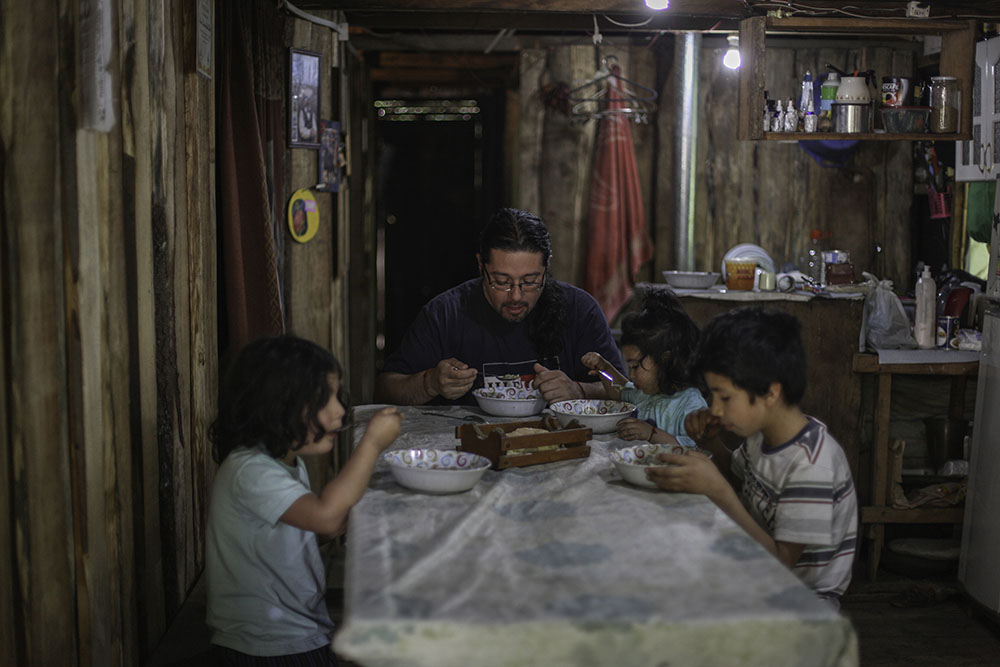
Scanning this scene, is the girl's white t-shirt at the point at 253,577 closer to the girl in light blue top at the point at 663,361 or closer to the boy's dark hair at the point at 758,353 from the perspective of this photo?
the boy's dark hair at the point at 758,353

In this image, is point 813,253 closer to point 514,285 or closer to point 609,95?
point 609,95

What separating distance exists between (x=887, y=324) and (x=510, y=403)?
8.90 ft

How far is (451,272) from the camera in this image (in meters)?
9.32

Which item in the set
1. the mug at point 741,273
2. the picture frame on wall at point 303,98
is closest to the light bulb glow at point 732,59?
the mug at point 741,273

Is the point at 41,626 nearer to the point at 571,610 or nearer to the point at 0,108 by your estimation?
the point at 0,108

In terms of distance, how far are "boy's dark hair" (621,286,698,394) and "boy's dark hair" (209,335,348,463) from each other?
46.6 inches

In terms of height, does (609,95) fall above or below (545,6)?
below

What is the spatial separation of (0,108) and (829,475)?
2.14 meters

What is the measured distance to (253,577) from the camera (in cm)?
241

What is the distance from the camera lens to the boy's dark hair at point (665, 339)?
10.6 ft

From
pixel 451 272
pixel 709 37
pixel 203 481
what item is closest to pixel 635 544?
pixel 203 481

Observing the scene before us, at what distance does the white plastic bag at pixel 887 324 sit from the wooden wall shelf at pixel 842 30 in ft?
2.72

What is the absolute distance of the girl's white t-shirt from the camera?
7.86 feet

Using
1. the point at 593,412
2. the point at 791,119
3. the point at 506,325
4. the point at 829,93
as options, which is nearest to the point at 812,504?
the point at 593,412
